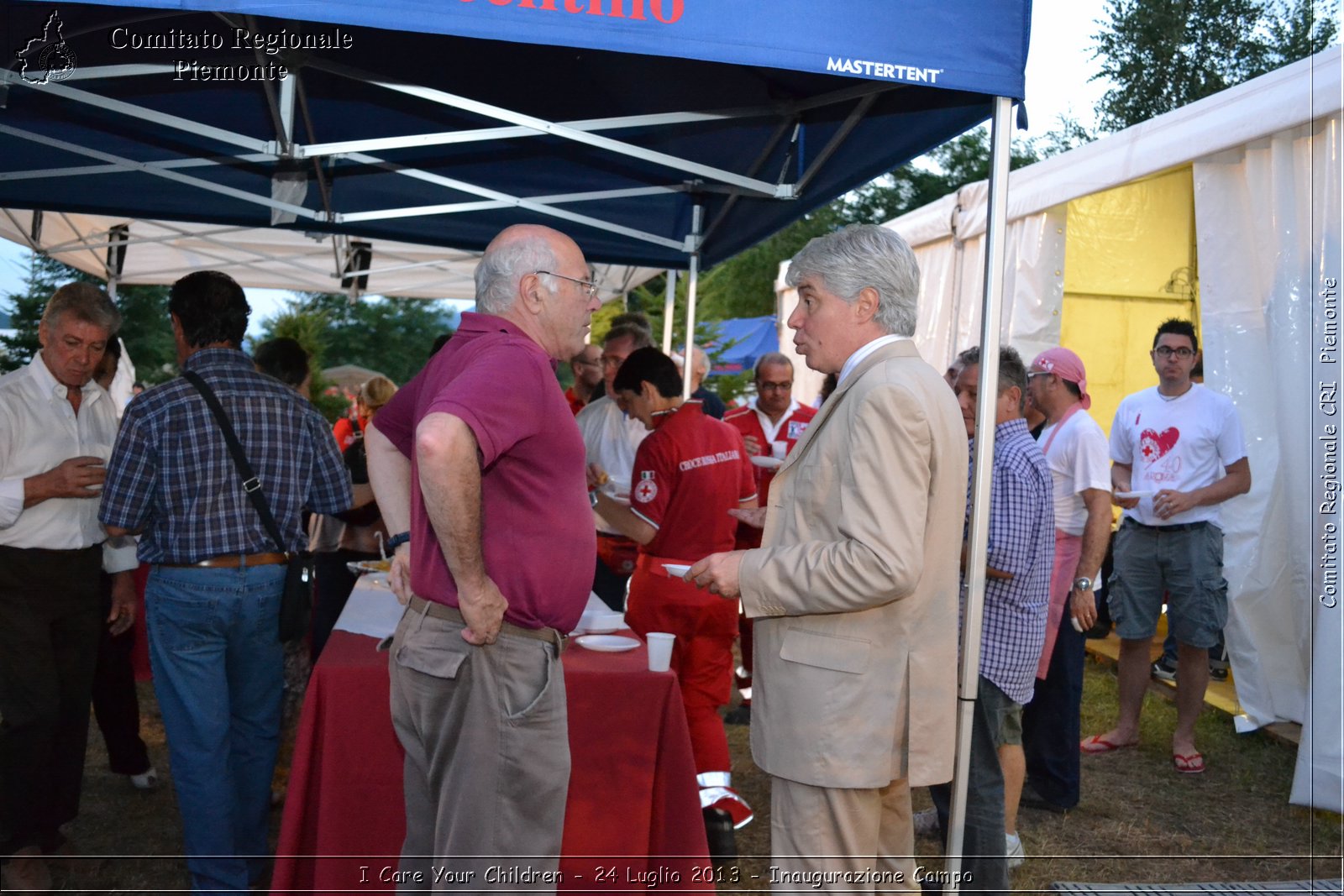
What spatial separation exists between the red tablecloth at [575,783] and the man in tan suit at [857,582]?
2.29ft

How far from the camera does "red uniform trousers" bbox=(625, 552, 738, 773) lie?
12.0 feet

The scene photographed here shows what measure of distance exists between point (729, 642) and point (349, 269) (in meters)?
5.86

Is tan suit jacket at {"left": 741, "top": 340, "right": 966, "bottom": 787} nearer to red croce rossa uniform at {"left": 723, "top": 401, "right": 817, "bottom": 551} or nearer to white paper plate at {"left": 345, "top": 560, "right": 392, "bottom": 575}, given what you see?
white paper plate at {"left": 345, "top": 560, "right": 392, "bottom": 575}

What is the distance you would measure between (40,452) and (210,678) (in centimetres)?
90

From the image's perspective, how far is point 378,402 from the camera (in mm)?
6055

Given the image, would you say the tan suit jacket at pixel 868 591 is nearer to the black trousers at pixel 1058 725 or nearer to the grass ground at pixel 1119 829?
the grass ground at pixel 1119 829

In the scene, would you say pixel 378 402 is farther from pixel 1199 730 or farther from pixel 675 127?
pixel 1199 730

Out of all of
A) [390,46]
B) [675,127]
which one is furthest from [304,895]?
[675,127]

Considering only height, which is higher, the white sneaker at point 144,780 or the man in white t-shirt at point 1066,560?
the man in white t-shirt at point 1066,560

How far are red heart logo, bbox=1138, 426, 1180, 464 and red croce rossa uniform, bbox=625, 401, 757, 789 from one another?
240cm

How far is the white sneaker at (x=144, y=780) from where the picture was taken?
412cm

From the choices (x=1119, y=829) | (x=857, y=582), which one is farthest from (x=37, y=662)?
(x=1119, y=829)

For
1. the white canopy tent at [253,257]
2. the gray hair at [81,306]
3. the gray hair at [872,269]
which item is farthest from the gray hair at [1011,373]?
the white canopy tent at [253,257]

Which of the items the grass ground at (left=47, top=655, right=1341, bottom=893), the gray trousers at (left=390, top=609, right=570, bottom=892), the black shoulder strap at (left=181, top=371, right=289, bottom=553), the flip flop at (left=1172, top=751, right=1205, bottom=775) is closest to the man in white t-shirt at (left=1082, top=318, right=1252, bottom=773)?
the flip flop at (left=1172, top=751, right=1205, bottom=775)
